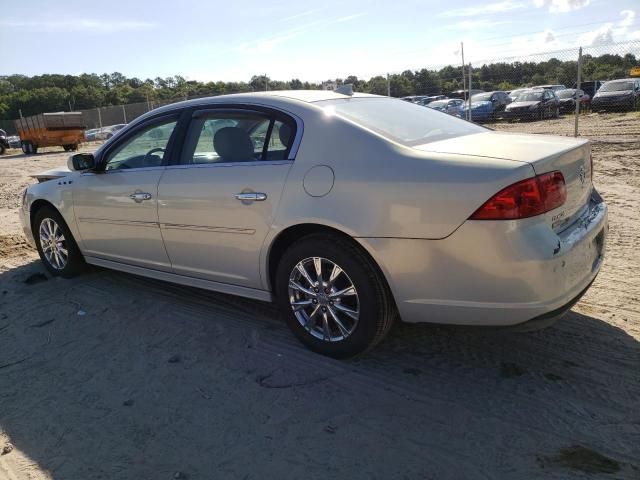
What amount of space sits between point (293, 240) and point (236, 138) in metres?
0.85

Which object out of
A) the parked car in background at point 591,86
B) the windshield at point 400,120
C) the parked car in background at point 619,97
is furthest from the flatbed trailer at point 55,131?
the parked car in background at point 591,86

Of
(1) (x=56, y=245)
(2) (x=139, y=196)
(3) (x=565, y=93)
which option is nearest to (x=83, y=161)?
(2) (x=139, y=196)

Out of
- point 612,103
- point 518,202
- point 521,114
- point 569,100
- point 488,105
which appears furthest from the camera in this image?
point 569,100

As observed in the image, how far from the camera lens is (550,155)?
9.18 ft

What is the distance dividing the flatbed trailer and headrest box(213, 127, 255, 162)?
24.7 m

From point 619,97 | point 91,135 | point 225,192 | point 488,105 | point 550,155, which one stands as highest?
point 91,135

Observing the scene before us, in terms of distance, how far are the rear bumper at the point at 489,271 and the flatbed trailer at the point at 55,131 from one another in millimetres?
Result: 26074

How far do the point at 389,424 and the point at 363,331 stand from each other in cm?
59

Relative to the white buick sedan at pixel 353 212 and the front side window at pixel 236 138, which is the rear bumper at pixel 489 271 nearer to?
the white buick sedan at pixel 353 212

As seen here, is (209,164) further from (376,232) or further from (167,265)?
(376,232)

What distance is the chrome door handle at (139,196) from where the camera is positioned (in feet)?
13.1

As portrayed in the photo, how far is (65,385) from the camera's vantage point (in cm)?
321

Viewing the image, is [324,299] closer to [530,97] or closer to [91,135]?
[530,97]

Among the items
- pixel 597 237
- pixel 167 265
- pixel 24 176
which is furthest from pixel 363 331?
pixel 24 176
